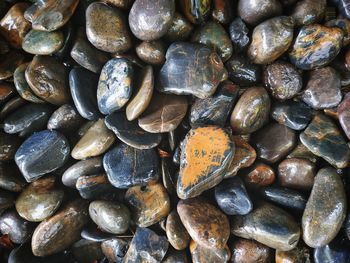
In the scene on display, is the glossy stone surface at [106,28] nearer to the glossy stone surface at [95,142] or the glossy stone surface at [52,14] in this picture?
the glossy stone surface at [52,14]

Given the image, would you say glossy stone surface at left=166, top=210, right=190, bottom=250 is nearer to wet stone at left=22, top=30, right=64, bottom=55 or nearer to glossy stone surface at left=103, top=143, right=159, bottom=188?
glossy stone surface at left=103, top=143, right=159, bottom=188

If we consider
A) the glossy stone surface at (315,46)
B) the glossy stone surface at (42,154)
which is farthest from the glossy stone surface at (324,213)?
the glossy stone surface at (42,154)

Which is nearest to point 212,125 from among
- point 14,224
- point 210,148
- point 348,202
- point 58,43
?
point 210,148

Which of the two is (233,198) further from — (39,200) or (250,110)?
(39,200)

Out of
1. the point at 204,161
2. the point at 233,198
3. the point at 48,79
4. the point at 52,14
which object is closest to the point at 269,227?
the point at 233,198

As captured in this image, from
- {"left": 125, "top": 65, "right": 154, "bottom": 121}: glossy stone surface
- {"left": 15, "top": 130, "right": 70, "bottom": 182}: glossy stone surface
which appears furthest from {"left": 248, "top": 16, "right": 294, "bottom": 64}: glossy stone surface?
{"left": 15, "top": 130, "right": 70, "bottom": 182}: glossy stone surface

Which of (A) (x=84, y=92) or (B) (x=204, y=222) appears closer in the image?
(B) (x=204, y=222)
